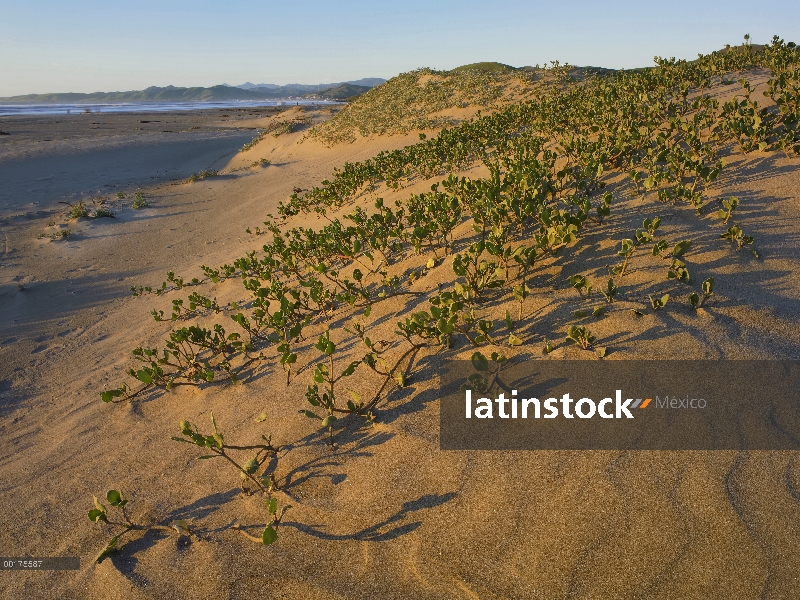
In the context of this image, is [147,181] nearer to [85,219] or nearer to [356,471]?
[85,219]

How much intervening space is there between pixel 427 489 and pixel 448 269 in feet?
9.32

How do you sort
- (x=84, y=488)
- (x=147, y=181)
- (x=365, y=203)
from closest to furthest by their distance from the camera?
(x=84, y=488)
(x=365, y=203)
(x=147, y=181)

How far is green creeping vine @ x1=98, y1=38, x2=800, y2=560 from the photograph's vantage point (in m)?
3.56

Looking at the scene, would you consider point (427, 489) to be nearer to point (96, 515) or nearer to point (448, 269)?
point (96, 515)

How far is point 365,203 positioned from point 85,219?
734 cm

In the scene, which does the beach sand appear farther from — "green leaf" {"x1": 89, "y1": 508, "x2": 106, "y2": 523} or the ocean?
the ocean

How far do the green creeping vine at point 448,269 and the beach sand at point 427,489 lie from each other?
0.58ft

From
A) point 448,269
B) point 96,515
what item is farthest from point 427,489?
point 448,269

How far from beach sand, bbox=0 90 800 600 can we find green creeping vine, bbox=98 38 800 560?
0.18 m

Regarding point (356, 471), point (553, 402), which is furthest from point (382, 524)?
point (553, 402)

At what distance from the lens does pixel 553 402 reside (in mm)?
3041

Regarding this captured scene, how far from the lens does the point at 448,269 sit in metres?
5.09

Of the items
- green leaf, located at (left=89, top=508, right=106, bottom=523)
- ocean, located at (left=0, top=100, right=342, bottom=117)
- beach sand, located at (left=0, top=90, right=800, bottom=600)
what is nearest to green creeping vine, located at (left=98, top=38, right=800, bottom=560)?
beach sand, located at (left=0, top=90, right=800, bottom=600)

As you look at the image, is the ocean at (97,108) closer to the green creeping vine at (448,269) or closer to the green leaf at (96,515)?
the green creeping vine at (448,269)
